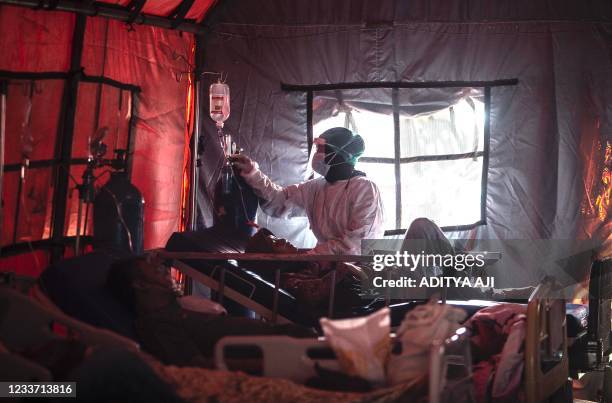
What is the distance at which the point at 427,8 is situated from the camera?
269 inches

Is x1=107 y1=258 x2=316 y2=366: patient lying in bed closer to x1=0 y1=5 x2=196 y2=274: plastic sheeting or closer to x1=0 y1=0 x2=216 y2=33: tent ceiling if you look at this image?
x1=0 y1=5 x2=196 y2=274: plastic sheeting

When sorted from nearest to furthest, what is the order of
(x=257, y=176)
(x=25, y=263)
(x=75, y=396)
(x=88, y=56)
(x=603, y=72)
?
1. (x=75, y=396)
2. (x=25, y=263)
3. (x=88, y=56)
4. (x=257, y=176)
5. (x=603, y=72)

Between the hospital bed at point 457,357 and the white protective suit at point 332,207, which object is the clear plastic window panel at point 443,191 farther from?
the hospital bed at point 457,357

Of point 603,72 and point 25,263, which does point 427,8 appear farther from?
point 25,263

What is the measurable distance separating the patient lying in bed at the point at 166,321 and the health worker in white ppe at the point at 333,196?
2.16m

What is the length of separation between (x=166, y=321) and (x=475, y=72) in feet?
13.1

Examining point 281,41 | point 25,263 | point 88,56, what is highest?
point 281,41

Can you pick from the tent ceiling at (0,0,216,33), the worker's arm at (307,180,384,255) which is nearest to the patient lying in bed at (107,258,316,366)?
the tent ceiling at (0,0,216,33)

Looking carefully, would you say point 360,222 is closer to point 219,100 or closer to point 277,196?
point 277,196

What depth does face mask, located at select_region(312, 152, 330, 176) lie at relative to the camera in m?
6.22

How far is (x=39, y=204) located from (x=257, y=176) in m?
1.51

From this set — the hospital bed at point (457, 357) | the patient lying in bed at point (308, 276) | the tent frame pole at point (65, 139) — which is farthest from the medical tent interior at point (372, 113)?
the hospital bed at point (457, 357)

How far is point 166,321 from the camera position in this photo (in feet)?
11.8

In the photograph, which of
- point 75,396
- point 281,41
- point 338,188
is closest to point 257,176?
point 338,188
